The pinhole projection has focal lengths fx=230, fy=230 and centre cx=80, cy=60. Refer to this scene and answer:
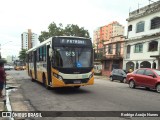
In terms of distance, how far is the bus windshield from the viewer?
41.4 ft

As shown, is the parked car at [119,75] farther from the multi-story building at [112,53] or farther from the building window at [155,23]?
the multi-story building at [112,53]

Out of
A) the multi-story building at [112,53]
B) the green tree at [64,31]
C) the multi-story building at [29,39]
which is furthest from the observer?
the multi-story building at [29,39]

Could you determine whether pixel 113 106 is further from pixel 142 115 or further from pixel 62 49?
pixel 62 49

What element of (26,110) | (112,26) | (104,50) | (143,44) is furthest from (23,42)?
(26,110)

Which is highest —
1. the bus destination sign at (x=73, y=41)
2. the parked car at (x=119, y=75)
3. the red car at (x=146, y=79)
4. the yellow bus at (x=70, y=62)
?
the bus destination sign at (x=73, y=41)

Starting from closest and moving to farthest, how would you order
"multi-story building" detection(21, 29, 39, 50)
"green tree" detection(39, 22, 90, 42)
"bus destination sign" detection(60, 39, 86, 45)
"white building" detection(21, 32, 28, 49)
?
"bus destination sign" detection(60, 39, 86, 45) < "green tree" detection(39, 22, 90, 42) < "multi-story building" detection(21, 29, 39, 50) < "white building" detection(21, 32, 28, 49)

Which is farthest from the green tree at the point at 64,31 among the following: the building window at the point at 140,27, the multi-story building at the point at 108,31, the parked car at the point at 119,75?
the multi-story building at the point at 108,31

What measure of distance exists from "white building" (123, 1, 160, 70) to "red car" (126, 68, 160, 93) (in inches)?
511

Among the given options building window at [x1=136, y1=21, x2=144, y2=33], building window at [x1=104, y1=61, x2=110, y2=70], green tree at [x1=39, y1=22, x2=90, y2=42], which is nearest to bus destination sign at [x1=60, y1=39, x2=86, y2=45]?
building window at [x1=136, y1=21, x2=144, y2=33]

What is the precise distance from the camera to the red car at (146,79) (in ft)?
51.4

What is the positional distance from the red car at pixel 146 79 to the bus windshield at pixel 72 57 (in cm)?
523

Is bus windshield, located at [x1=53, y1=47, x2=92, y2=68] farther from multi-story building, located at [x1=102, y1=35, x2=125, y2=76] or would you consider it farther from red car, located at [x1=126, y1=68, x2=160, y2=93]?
multi-story building, located at [x1=102, y1=35, x2=125, y2=76]

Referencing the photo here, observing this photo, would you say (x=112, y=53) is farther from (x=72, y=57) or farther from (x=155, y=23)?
(x=72, y=57)

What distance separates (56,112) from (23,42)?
70302 mm
